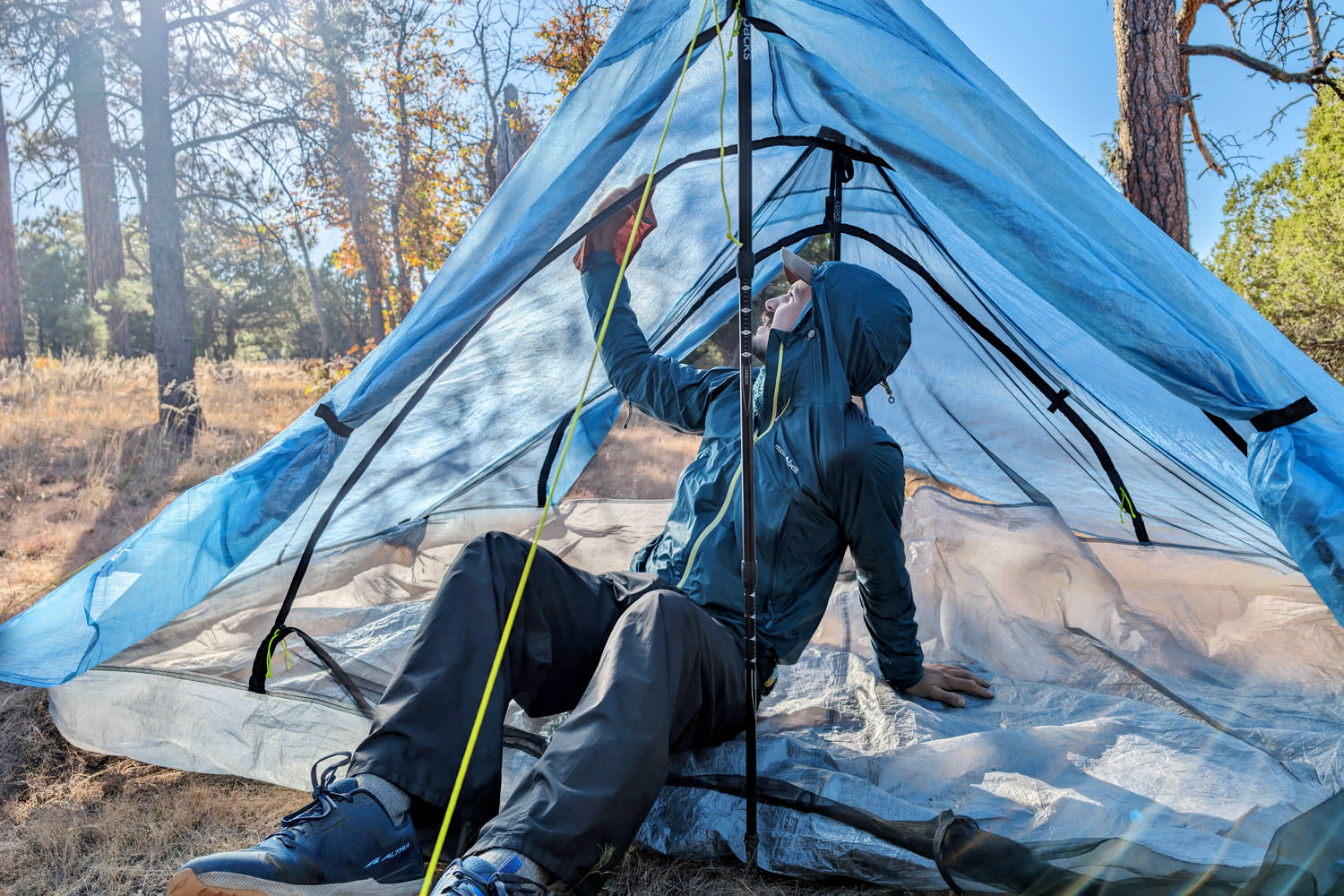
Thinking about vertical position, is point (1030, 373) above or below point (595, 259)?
below

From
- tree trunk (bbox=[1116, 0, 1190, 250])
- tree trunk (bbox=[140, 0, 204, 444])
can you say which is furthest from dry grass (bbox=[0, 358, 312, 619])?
tree trunk (bbox=[1116, 0, 1190, 250])

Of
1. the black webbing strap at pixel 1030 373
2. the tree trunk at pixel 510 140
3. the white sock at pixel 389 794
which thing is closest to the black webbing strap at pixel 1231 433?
the black webbing strap at pixel 1030 373

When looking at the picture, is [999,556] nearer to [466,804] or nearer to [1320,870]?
[1320,870]

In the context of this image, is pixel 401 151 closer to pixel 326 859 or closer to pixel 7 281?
pixel 7 281

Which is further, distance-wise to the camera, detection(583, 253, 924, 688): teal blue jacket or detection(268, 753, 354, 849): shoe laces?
detection(583, 253, 924, 688): teal blue jacket

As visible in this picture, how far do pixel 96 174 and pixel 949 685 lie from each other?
8.64 metres

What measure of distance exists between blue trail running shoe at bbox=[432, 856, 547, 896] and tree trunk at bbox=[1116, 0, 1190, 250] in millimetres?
4097

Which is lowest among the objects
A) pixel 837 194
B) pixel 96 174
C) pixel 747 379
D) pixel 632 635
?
pixel 632 635

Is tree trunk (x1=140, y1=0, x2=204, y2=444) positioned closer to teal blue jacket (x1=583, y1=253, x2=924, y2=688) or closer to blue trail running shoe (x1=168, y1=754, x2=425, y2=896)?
teal blue jacket (x1=583, y1=253, x2=924, y2=688)

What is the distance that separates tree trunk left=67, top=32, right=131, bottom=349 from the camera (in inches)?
234

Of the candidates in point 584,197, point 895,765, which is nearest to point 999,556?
point 895,765

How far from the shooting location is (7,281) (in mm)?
8734

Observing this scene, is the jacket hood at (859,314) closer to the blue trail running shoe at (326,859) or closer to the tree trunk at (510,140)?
the blue trail running shoe at (326,859)

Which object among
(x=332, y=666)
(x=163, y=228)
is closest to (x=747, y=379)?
(x=332, y=666)
